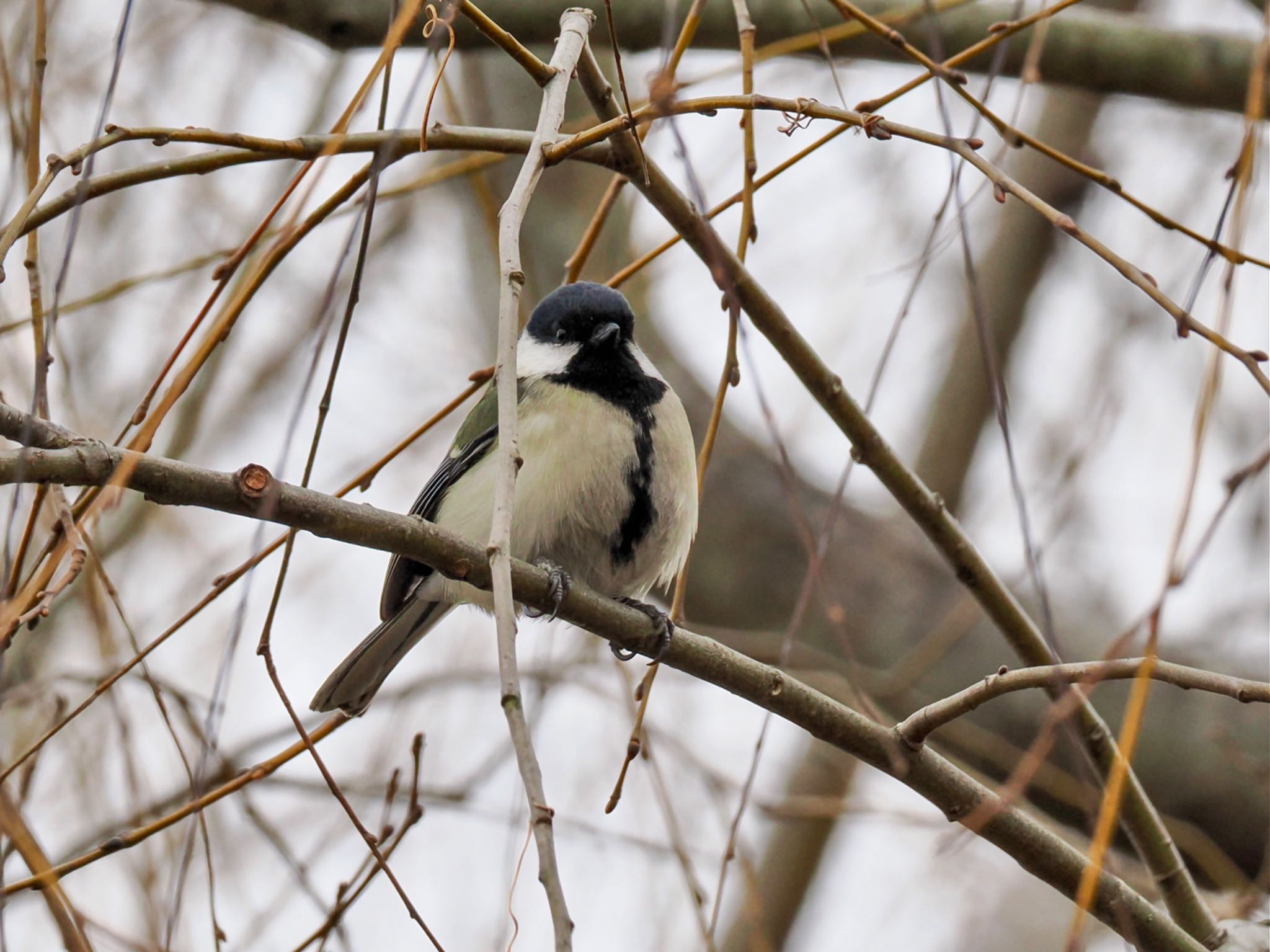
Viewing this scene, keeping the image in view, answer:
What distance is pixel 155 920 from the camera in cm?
322

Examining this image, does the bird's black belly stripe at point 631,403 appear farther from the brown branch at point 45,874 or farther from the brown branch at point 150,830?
the brown branch at point 45,874

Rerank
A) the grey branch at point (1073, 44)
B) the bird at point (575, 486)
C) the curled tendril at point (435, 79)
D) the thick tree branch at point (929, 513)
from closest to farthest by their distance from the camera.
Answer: the curled tendril at point (435, 79) < the thick tree branch at point (929, 513) < the bird at point (575, 486) < the grey branch at point (1073, 44)

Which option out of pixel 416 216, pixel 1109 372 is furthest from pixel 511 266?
pixel 416 216

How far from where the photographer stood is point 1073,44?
163 inches

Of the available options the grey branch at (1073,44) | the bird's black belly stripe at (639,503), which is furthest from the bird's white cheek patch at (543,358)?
the grey branch at (1073,44)

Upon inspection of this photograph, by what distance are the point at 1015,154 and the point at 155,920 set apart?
506cm

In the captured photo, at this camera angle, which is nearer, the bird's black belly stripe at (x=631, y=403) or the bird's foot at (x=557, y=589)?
the bird's foot at (x=557, y=589)

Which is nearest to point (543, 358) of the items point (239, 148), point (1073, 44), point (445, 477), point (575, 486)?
point (445, 477)

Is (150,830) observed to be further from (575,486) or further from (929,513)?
(929,513)

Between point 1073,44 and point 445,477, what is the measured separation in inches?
94.2

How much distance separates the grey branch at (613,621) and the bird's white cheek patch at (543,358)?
122 cm

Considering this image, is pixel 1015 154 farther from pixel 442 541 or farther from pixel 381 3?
pixel 442 541

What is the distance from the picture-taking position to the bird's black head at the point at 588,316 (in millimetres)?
3750

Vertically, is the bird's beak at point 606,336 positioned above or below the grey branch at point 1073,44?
below
